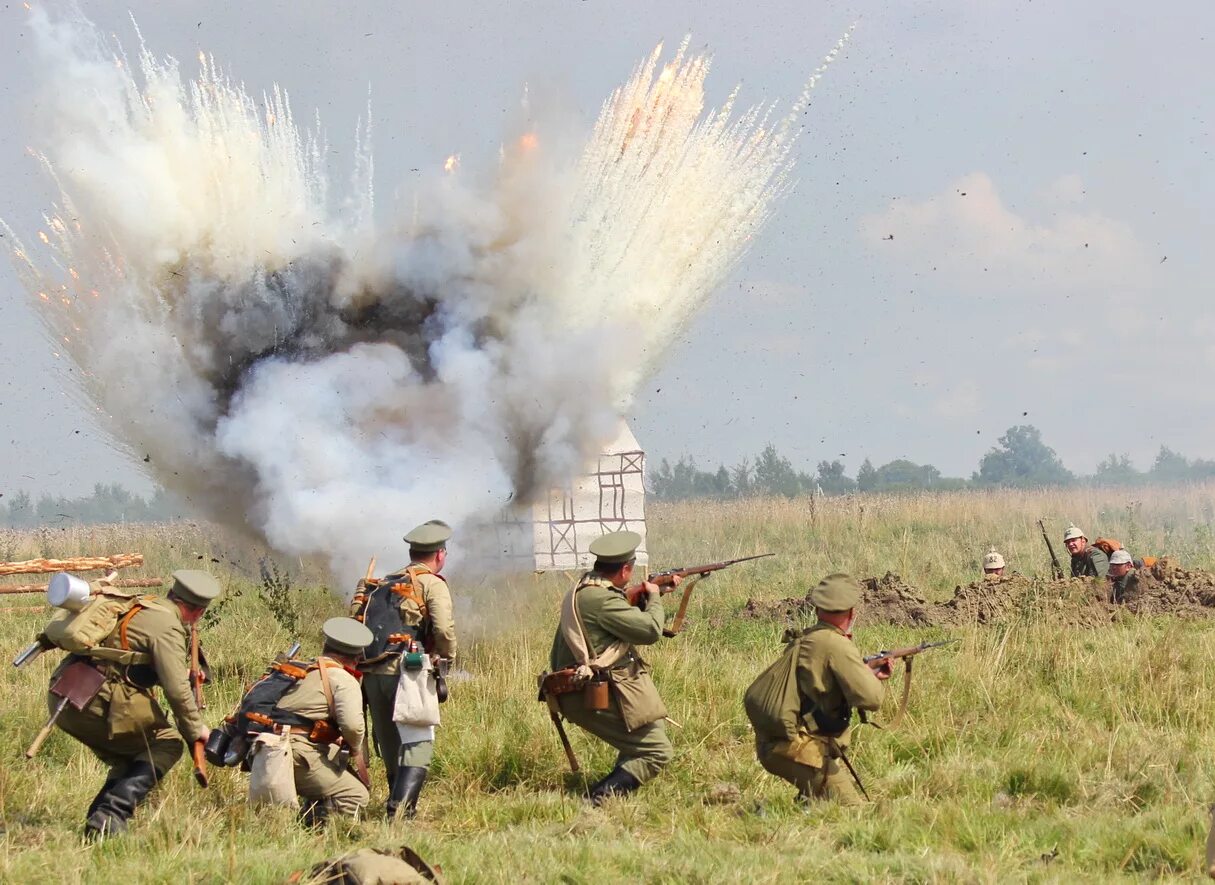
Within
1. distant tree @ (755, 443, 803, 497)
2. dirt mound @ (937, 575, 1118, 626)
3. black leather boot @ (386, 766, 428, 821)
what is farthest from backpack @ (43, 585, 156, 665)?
distant tree @ (755, 443, 803, 497)

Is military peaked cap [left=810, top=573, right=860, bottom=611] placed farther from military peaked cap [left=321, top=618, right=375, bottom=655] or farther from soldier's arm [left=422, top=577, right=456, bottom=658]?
military peaked cap [left=321, top=618, right=375, bottom=655]

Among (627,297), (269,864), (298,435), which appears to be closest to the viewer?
(269,864)

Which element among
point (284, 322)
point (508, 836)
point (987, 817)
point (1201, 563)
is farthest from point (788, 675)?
point (1201, 563)

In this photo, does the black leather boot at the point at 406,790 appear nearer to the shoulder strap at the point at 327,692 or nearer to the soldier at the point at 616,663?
the shoulder strap at the point at 327,692

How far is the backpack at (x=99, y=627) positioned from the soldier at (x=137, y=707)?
0.03 feet

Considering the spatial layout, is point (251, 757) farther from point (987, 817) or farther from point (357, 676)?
point (987, 817)

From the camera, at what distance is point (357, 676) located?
751 cm

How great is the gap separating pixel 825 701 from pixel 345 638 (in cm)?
259

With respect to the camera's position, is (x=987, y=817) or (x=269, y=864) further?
(x=987, y=817)

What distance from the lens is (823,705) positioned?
6.83 meters

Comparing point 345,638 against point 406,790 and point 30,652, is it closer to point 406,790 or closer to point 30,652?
point 406,790

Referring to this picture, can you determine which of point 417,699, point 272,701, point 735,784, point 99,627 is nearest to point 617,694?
point 735,784

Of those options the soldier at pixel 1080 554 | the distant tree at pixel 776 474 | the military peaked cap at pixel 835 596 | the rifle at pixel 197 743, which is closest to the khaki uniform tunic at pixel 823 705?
the military peaked cap at pixel 835 596

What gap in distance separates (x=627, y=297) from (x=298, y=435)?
166 inches
